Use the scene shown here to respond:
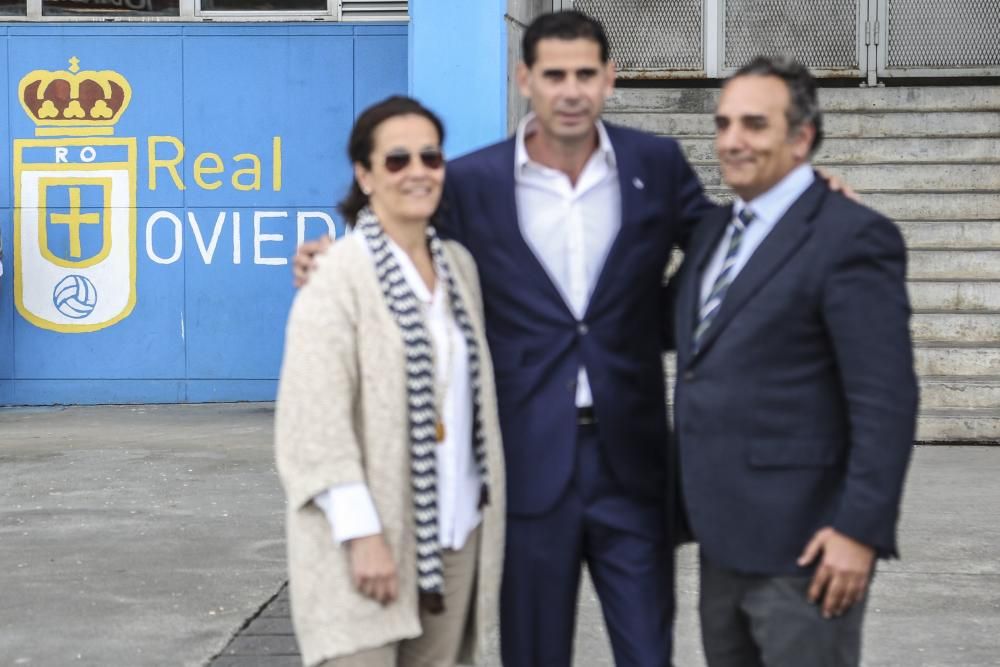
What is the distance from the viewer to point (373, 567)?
3.10 metres

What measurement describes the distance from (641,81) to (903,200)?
9.11ft

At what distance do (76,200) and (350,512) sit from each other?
9.27 meters

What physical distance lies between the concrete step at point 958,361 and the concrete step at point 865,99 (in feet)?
9.19

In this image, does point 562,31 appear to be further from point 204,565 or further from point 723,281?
point 204,565

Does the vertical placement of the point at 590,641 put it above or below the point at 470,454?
below

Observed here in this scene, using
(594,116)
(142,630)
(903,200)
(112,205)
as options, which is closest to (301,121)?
(112,205)

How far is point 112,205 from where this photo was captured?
38.7 feet

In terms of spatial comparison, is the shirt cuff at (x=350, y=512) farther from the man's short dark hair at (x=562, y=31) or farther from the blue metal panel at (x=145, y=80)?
the blue metal panel at (x=145, y=80)

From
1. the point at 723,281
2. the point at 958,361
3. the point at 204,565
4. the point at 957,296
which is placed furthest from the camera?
the point at 957,296

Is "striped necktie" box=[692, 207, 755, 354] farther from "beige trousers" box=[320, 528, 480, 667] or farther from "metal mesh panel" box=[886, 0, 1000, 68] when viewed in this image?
"metal mesh panel" box=[886, 0, 1000, 68]

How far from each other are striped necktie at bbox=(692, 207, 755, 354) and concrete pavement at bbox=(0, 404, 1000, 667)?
78.9 inches

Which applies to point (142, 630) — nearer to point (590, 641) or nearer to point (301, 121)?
point (590, 641)

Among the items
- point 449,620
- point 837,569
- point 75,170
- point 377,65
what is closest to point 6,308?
point 75,170

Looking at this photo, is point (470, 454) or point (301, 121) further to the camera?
point (301, 121)
